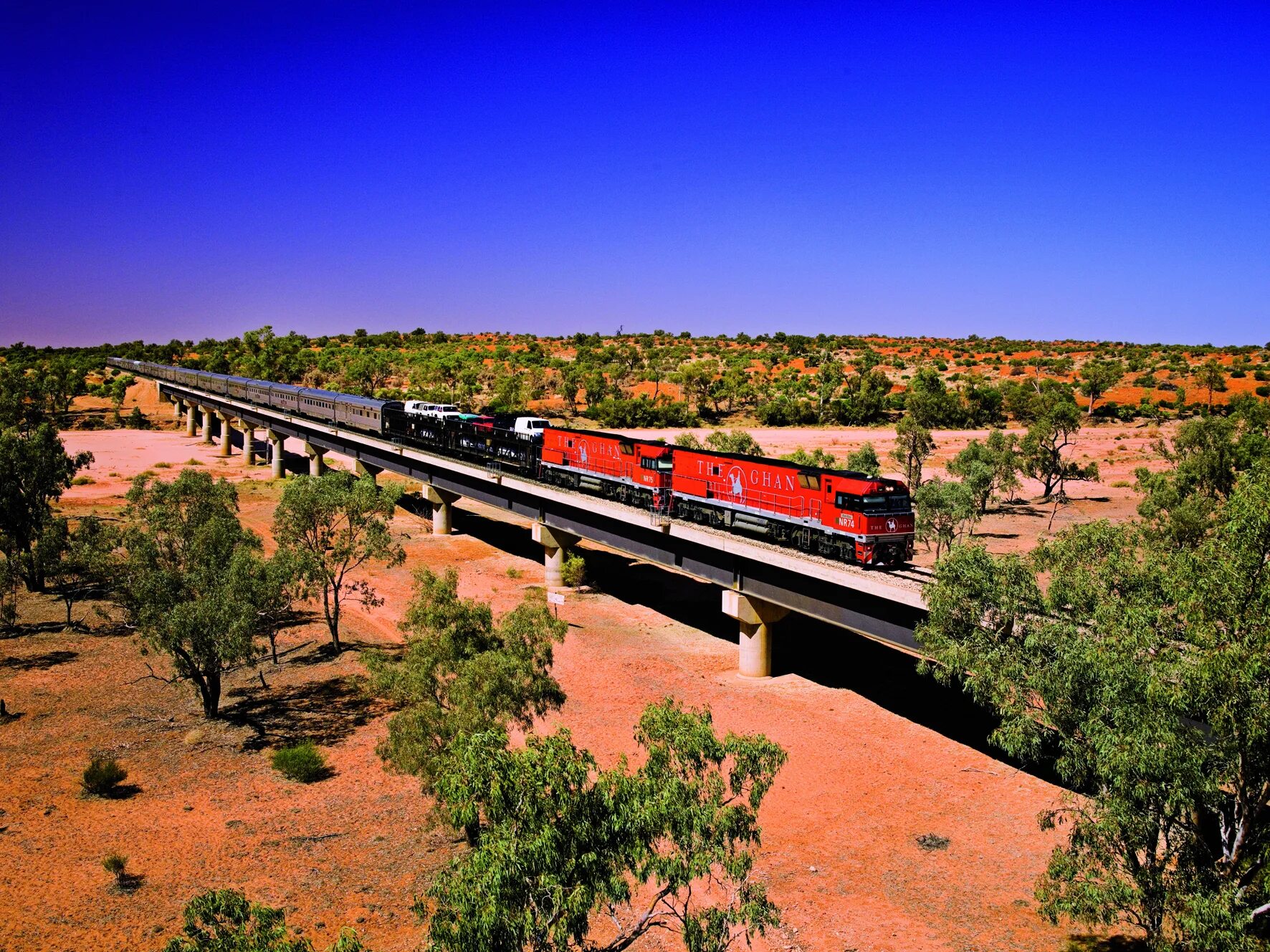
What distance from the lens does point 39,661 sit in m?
33.7

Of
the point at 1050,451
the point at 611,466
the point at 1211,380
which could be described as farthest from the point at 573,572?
the point at 1211,380

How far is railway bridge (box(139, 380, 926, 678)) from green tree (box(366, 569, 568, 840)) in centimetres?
1228

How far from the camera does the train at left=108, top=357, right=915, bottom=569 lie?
31.7 meters

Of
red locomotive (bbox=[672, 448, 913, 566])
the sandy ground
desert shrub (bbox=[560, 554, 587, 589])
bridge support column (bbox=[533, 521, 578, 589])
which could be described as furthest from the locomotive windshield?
bridge support column (bbox=[533, 521, 578, 589])

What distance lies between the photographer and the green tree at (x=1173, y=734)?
40.9 ft

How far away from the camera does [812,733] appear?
94.0ft

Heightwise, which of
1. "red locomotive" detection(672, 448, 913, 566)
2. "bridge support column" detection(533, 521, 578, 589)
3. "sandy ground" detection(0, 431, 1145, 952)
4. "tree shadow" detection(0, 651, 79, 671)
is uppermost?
"red locomotive" detection(672, 448, 913, 566)

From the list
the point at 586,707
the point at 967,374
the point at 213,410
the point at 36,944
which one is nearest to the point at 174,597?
the point at 36,944

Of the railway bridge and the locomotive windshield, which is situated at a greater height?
the locomotive windshield

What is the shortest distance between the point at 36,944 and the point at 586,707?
17.0 metres

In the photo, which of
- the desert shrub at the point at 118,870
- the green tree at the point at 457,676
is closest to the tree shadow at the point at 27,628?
the desert shrub at the point at 118,870

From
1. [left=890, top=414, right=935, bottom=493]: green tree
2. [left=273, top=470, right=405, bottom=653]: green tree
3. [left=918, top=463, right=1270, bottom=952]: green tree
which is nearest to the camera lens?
[left=918, top=463, right=1270, bottom=952]: green tree

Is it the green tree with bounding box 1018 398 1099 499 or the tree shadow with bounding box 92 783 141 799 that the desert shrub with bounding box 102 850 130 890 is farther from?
the green tree with bounding box 1018 398 1099 499

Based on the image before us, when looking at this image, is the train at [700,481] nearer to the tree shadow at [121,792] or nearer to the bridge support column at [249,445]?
the tree shadow at [121,792]
